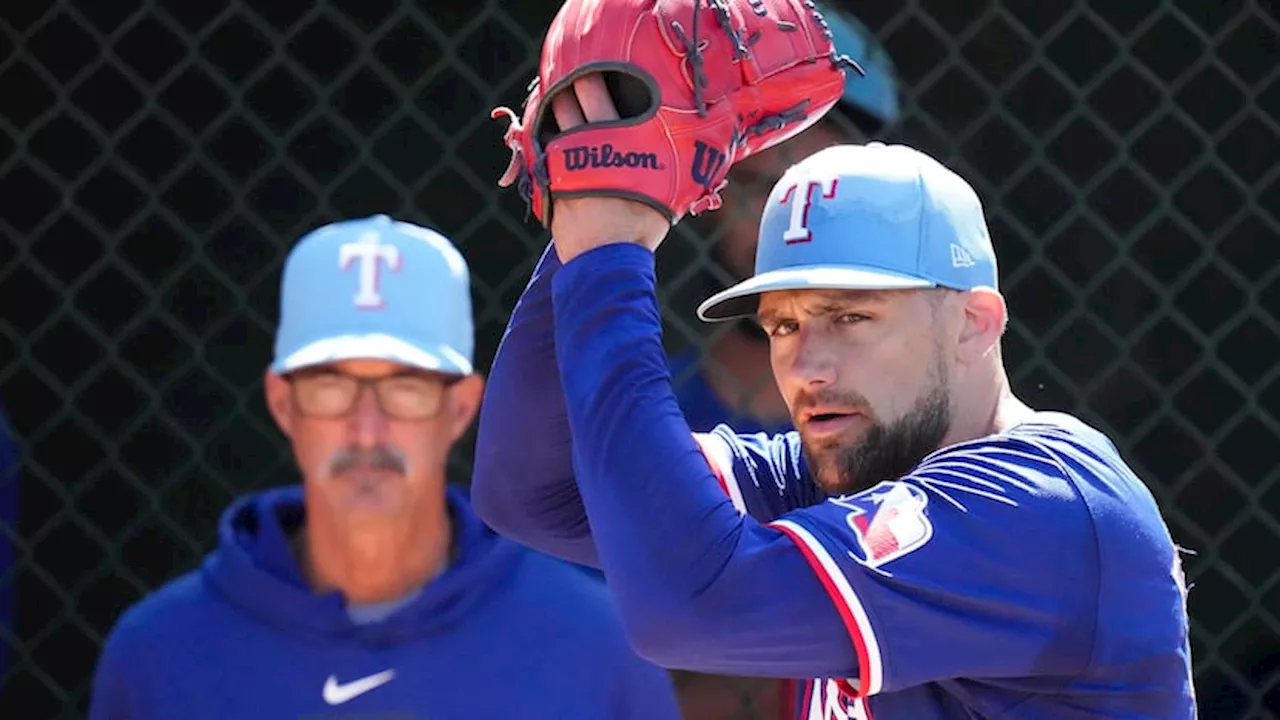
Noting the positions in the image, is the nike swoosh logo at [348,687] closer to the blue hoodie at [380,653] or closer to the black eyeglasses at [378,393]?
the blue hoodie at [380,653]

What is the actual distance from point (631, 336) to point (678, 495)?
17 cm

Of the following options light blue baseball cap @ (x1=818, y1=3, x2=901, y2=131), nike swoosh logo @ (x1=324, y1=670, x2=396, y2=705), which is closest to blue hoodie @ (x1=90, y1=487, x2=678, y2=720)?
nike swoosh logo @ (x1=324, y1=670, x2=396, y2=705)

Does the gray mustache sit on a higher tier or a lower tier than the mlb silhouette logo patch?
lower

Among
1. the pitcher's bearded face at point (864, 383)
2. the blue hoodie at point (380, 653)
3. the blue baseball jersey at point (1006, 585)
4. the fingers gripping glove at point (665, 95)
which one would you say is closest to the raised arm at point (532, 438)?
the fingers gripping glove at point (665, 95)

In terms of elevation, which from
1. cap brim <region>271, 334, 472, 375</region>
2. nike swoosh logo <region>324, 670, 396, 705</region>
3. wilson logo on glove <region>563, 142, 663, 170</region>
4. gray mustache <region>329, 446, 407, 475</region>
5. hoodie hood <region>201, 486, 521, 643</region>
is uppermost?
wilson logo on glove <region>563, 142, 663, 170</region>

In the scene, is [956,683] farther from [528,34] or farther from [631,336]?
[528,34]

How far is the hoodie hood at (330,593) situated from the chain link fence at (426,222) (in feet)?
3.51

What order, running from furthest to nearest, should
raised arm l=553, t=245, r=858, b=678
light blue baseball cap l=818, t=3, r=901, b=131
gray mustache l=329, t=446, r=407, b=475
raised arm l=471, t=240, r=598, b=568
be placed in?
light blue baseball cap l=818, t=3, r=901, b=131
gray mustache l=329, t=446, r=407, b=475
raised arm l=471, t=240, r=598, b=568
raised arm l=553, t=245, r=858, b=678

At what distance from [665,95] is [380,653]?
1207 millimetres

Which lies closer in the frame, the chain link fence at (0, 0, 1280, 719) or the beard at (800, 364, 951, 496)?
the beard at (800, 364, 951, 496)

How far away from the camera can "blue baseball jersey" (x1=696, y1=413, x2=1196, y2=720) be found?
1.66 m

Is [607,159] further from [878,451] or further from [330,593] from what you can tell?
[330,593]

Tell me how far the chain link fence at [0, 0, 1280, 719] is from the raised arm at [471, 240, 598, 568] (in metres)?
1.74

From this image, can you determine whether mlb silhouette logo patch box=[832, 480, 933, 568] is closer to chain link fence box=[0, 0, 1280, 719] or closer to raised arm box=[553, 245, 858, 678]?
raised arm box=[553, 245, 858, 678]
